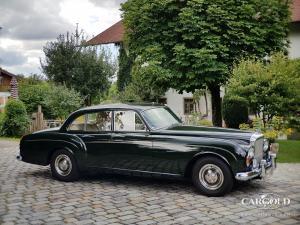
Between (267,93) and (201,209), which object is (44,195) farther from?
(267,93)

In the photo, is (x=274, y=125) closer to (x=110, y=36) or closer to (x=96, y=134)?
(x=96, y=134)

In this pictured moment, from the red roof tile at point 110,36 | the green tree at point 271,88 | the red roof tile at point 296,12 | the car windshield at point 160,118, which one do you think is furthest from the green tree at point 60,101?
the car windshield at point 160,118

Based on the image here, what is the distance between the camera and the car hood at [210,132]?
7770mm

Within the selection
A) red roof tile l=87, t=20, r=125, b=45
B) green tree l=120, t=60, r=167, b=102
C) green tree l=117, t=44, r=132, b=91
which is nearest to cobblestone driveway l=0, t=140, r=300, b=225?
green tree l=120, t=60, r=167, b=102

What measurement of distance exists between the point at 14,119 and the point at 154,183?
14.6 m

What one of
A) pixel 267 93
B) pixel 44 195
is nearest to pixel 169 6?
pixel 267 93

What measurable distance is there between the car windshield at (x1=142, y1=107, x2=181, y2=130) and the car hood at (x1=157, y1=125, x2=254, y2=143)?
221mm

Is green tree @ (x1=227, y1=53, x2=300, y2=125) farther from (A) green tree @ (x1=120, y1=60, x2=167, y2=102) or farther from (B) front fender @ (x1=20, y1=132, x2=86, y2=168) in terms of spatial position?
(A) green tree @ (x1=120, y1=60, x2=167, y2=102)

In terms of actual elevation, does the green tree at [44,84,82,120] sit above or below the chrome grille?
above

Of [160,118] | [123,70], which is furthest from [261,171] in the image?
[123,70]

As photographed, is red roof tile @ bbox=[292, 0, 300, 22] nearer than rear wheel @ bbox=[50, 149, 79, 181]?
No

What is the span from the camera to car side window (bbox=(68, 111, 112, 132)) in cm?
890

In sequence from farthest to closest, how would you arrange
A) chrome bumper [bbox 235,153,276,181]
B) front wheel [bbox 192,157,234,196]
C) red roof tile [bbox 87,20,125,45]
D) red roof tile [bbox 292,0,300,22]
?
red roof tile [bbox 87,20,125,45]
red roof tile [bbox 292,0,300,22]
front wheel [bbox 192,157,234,196]
chrome bumper [bbox 235,153,276,181]

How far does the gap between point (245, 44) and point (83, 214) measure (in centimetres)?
1535
